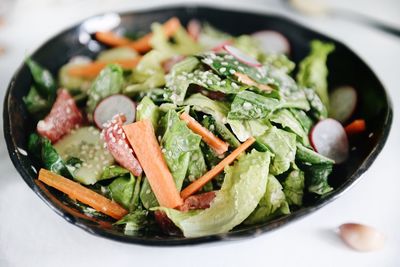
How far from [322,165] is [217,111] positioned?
420mm

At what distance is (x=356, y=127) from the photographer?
1980 millimetres

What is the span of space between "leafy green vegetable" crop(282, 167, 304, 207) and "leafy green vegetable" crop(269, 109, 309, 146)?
14cm

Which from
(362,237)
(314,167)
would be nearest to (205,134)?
(314,167)

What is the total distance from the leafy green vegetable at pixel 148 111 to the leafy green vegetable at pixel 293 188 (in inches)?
19.9

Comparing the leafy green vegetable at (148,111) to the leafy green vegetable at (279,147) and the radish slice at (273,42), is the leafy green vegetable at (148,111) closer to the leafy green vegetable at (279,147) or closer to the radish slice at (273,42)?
the leafy green vegetable at (279,147)

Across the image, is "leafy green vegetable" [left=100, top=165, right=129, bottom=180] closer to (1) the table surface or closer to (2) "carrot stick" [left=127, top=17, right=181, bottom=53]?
(1) the table surface

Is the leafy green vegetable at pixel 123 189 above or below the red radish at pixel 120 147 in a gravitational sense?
below

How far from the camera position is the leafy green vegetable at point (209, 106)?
5.75 ft

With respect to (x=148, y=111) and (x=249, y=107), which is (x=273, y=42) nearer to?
(x=249, y=107)

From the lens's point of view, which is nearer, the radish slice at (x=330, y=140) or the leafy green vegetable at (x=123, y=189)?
the leafy green vegetable at (x=123, y=189)

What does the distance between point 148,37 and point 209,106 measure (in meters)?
0.82

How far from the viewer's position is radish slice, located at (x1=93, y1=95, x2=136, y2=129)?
1.90m

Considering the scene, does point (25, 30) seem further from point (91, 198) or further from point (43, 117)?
point (91, 198)

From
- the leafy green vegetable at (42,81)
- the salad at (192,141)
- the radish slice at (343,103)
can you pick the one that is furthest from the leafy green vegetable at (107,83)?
the radish slice at (343,103)
